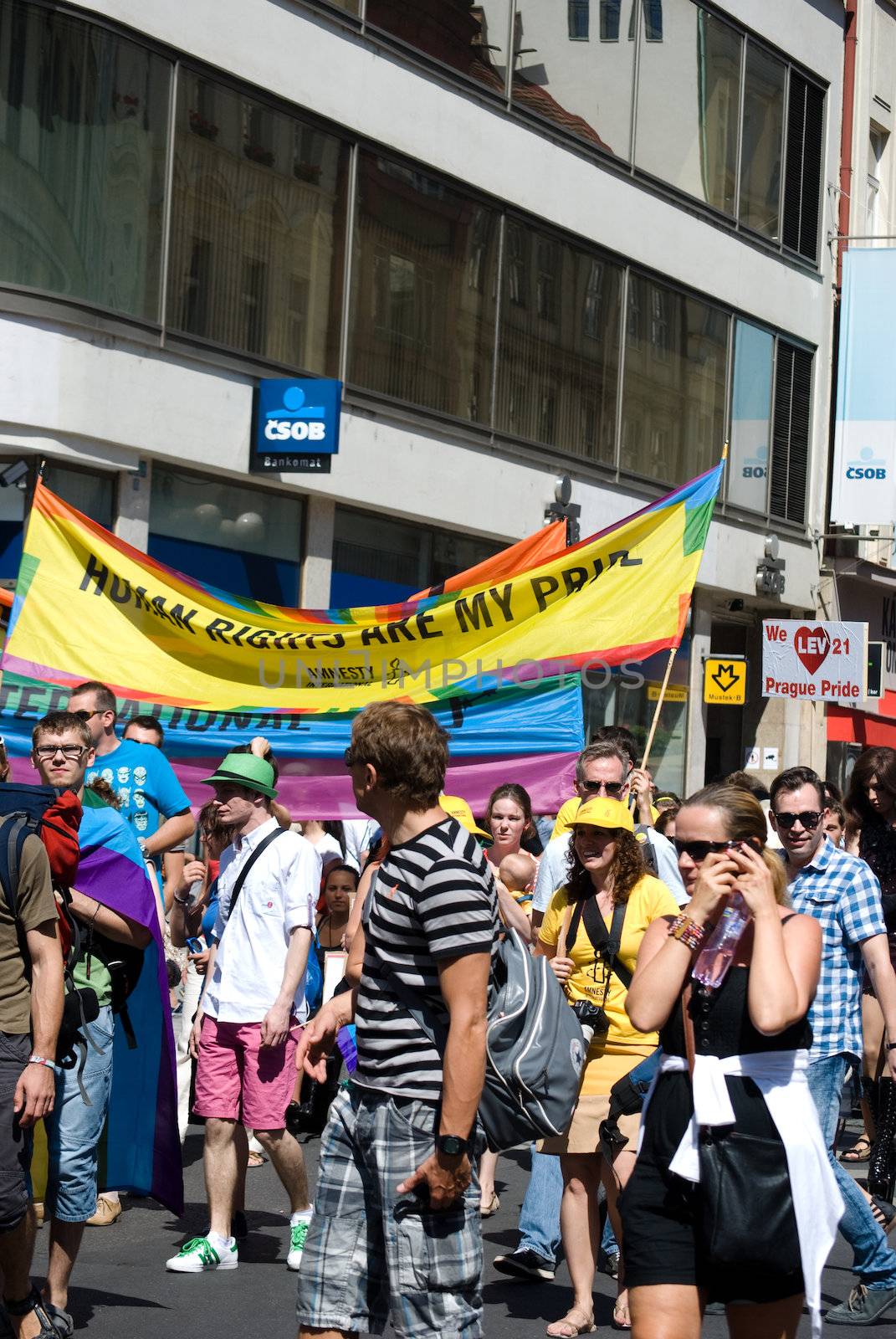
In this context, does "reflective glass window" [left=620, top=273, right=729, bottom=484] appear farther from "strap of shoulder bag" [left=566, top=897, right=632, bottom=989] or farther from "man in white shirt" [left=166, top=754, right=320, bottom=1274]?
"strap of shoulder bag" [left=566, top=897, right=632, bottom=989]

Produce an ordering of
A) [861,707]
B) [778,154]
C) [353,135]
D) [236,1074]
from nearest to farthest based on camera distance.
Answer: [236,1074], [353,135], [778,154], [861,707]

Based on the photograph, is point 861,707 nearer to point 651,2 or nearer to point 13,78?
point 651,2

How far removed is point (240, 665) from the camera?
10922 millimetres

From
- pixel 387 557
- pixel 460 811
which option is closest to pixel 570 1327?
pixel 460 811

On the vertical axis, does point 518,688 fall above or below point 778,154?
below

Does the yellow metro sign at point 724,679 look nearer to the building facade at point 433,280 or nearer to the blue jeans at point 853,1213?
the building facade at point 433,280

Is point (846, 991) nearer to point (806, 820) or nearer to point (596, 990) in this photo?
point (806, 820)

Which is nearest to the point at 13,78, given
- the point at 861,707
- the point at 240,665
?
the point at 240,665

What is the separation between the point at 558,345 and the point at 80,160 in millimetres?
6987

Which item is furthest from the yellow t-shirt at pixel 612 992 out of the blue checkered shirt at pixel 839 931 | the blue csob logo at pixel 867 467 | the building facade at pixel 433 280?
the blue csob logo at pixel 867 467

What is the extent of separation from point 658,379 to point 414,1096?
18.6m

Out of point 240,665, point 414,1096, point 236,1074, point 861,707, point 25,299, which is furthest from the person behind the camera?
point 861,707

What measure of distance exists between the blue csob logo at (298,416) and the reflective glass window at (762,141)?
9512mm

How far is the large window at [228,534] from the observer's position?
15.9m
